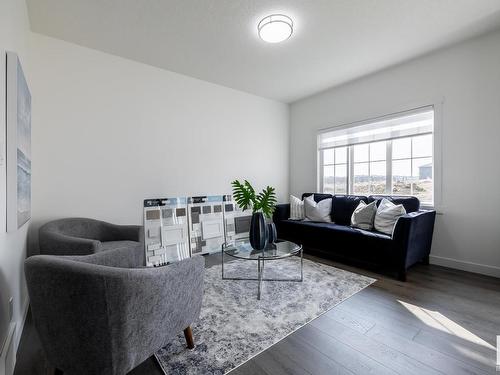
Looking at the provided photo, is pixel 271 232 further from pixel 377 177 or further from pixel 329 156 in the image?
pixel 329 156

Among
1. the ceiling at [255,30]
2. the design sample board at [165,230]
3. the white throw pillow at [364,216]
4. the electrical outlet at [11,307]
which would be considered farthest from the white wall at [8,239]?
the white throw pillow at [364,216]

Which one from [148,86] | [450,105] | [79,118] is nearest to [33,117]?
[79,118]

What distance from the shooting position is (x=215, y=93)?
3908 millimetres

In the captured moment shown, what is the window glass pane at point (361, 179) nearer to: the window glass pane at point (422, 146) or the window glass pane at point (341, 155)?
the window glass pane at point (341, 155)

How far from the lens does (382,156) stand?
368 centimetres

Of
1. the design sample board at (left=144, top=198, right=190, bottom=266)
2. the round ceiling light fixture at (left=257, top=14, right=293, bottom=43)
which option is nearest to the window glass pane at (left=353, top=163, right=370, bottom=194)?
the round ceiling light fixture at (left=257, top=14, right=293, bottom=43)

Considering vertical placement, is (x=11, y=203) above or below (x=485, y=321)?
above

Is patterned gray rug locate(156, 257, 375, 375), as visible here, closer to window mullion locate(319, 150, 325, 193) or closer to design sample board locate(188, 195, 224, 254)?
design sample board locate(188, 195, 224, 254)

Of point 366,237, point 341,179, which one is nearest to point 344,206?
point 341,179

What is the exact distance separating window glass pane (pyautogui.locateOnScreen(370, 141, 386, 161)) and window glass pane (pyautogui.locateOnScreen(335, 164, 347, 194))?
0.48 meters

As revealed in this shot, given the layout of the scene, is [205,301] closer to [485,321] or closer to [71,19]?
[485,321]

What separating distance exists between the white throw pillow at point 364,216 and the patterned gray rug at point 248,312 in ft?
2.33

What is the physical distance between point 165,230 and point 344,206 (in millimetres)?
2624

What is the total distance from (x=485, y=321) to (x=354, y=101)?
3.12m
